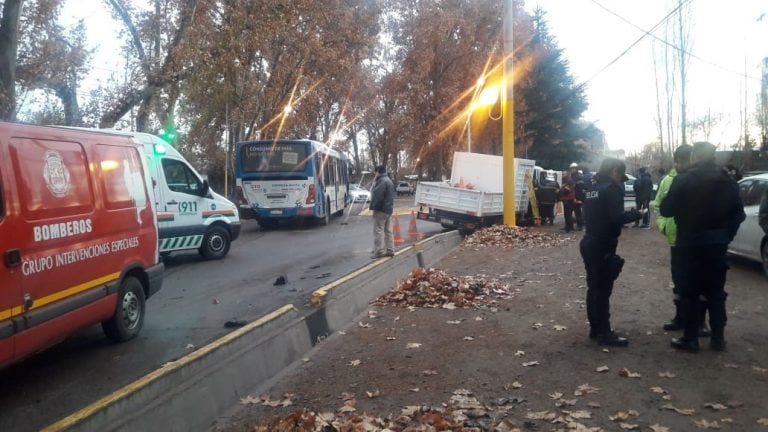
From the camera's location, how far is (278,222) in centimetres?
2175

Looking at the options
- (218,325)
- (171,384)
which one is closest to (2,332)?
(171,384)

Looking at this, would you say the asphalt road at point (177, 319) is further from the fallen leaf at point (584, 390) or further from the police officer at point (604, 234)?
the fallen leaf at point (584, 390)

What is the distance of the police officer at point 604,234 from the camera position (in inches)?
223

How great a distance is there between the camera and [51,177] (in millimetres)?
5152

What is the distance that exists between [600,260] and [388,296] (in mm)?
3449

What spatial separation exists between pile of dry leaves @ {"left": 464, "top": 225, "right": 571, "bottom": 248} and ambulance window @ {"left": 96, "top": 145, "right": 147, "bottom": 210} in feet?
30.0

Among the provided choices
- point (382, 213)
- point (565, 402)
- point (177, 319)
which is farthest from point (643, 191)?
point (565, 402)

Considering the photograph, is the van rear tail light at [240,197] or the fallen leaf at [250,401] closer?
the fallen leaf at [250,401]

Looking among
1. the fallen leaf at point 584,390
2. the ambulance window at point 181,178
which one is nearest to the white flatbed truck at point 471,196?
the ambulance window at point 181,178

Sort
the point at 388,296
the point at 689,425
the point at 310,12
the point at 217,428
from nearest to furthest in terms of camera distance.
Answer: the point at 689,425 → the point at 217,428 → the point at 388,296 → the point at 310,12

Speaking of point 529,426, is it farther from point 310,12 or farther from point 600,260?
point 310,12

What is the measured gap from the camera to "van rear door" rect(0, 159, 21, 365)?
434 cm

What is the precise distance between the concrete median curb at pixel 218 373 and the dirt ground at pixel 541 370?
188 mm

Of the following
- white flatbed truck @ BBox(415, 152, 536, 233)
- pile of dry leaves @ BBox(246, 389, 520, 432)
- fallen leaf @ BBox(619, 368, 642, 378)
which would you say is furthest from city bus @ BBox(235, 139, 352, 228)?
pile of dry leaves @ BBox(246, 389, 520, 432)
